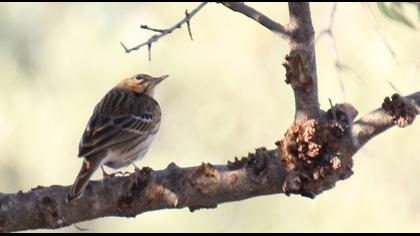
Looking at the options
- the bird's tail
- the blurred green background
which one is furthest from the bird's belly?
the blurred green background

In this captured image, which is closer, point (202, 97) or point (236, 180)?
point (236, 180)

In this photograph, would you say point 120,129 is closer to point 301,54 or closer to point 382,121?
point 301,54

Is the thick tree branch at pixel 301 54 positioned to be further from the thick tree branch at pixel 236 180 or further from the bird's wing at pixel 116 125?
the bird's wing at pixel 116 125

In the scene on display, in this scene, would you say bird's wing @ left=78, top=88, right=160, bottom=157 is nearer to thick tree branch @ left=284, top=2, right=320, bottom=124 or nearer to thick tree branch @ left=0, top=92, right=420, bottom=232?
thick tree branch @ left=0, top=92, right=420, bottom=232

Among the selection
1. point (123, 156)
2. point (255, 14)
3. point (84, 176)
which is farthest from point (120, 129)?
point (255, 14)

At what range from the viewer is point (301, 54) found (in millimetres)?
4672

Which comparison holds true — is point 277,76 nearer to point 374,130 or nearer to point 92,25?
point 92,25

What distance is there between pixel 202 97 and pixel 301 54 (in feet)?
15.8

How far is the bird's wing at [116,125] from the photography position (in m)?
6.23

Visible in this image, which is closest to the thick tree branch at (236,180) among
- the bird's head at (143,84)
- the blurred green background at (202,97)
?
the bird's head at (143,84)

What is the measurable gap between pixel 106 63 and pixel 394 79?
9.41 feet

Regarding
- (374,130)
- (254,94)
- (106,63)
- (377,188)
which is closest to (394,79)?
(377,188)

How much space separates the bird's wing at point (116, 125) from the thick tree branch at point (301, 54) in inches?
70.9

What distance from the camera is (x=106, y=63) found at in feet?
32.3
